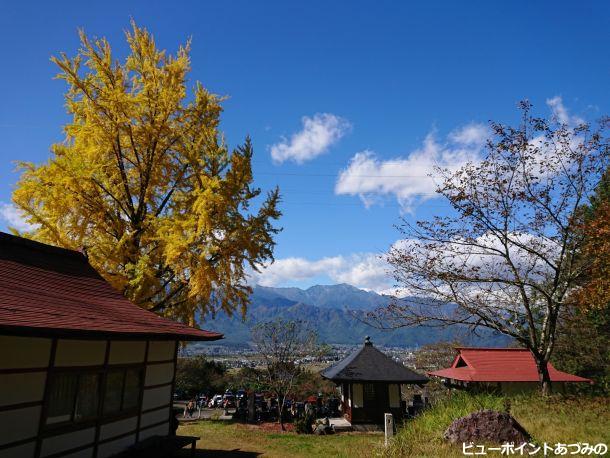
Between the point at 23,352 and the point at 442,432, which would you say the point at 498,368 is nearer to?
the point at 442,432

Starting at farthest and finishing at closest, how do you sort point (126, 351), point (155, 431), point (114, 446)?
1. point (155, 431)
2. point (126, 351)
3. point (114, 446)

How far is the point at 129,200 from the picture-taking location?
14.0 m

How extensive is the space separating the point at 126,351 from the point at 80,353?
1.40 m

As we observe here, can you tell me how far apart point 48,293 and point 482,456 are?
938cm

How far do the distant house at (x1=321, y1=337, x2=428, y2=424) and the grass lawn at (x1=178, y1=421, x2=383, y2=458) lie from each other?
14.7ft

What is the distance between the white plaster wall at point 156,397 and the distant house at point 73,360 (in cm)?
3

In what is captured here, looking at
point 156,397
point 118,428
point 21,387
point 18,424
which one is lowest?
point 118,428

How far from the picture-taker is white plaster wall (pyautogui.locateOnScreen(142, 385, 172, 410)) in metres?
10.3

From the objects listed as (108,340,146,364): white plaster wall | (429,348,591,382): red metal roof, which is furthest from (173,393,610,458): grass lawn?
(429,348,591,382): red metal roof

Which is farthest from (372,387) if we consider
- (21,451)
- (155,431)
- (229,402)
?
(21,451)

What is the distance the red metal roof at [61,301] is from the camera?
22.6 feet

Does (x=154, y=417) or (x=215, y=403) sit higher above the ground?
(x=154, y=417)

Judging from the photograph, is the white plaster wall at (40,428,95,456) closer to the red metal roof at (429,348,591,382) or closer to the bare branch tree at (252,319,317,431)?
the bare branch tree at (252,319,317,431)

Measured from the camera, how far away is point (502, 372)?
25.0 m
